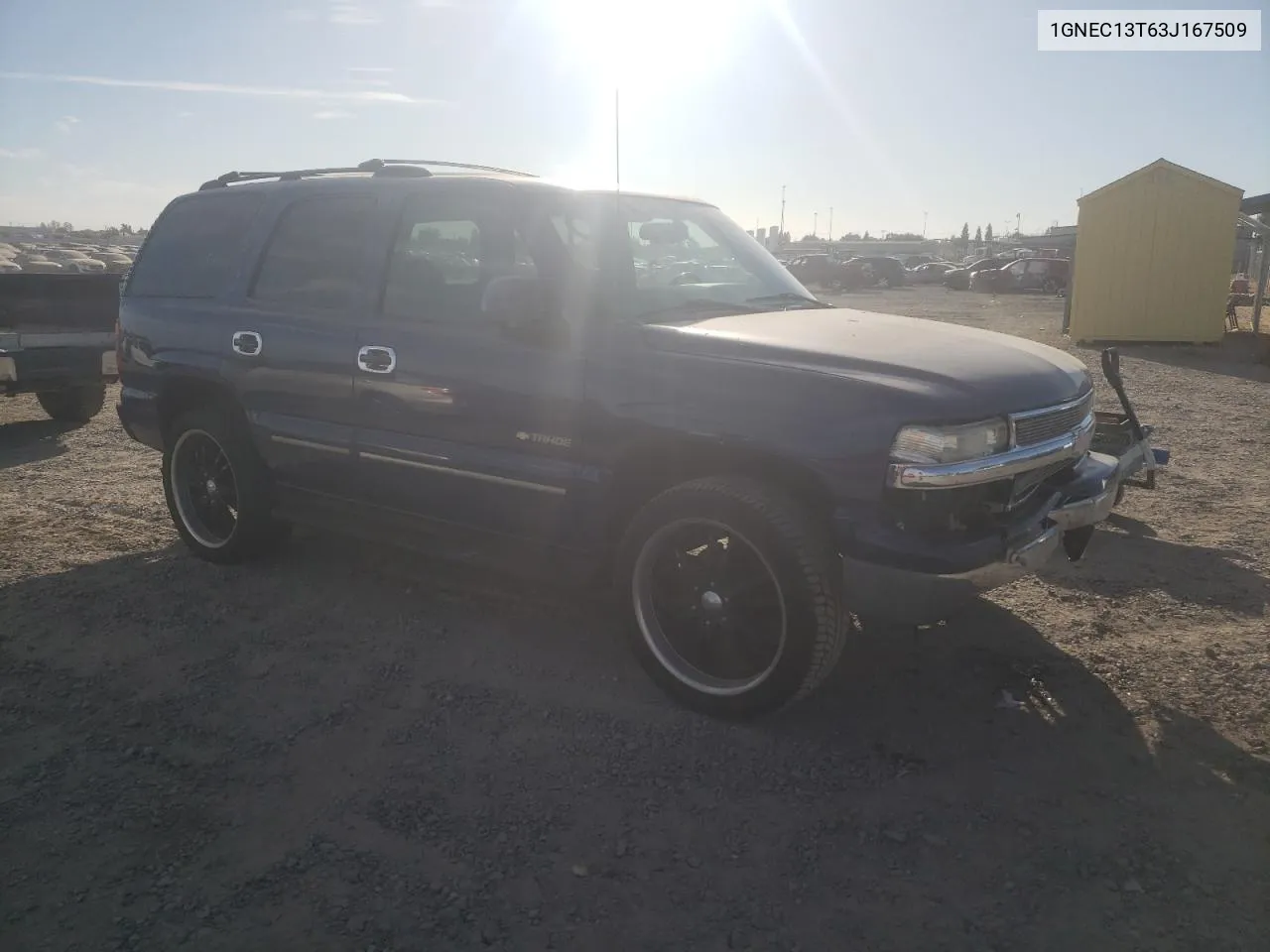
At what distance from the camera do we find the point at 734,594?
3.62 metres

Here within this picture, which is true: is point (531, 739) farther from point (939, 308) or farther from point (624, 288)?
point (939, 308)

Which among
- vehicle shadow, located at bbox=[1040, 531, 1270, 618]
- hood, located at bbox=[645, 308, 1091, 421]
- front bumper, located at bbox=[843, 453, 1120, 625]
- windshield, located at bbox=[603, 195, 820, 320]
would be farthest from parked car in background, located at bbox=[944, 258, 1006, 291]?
front bumper, located at bbox=[843, 453, 1120, 625]

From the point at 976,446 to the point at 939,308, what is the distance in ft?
87.1

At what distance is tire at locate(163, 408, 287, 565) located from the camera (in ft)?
16.9

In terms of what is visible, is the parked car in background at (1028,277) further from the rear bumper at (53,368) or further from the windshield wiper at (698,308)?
the windshield wiper at (698,308)

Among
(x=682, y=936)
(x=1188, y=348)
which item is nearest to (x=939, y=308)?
(x=1188, y=348)

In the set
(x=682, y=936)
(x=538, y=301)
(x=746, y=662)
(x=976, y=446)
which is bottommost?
(x=682, y=936)

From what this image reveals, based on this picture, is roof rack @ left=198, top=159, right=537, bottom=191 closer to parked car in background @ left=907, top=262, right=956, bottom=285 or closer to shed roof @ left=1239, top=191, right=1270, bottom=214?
shed roof @ left=1239, top=191, right=1270, bottom=214

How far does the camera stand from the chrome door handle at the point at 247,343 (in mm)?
4883

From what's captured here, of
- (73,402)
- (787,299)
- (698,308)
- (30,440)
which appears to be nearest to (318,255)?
(698,308)

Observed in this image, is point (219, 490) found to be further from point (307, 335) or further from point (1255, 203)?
point (1255, 203)

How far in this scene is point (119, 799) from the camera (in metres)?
3.19

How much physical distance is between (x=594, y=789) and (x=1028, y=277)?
38.7m

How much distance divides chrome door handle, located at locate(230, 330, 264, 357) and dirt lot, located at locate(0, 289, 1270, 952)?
122 cm
